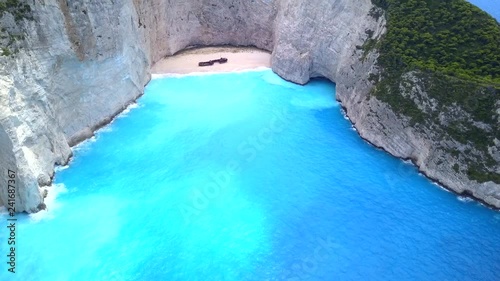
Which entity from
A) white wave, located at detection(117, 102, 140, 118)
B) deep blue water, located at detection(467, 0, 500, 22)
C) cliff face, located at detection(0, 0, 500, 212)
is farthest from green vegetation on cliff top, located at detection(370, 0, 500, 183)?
deep blue water, located at detection(467, 0, 500, 22)

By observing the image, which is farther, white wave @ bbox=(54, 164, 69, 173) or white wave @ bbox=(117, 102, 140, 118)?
white wave @ bbox=(117, 102, 140, 118)

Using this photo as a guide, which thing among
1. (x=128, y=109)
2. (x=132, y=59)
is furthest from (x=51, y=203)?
(x=132, y=59)

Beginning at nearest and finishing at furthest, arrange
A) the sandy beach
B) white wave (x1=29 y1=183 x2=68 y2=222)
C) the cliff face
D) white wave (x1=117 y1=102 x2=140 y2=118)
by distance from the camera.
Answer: white wave (x1=29 y1=183 x2=68 y2=222) < the cliff face < white wave (x1=117 y1=102 x2=140 y2=118) < the sandy beach

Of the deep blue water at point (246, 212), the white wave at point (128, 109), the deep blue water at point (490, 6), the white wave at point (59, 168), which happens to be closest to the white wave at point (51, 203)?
the deep blue water at point (246, 212)

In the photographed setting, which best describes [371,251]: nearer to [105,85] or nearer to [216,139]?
[216,139]

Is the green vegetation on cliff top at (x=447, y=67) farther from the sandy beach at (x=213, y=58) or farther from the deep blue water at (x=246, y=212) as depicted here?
the sandy beach at (x=213, y=58)

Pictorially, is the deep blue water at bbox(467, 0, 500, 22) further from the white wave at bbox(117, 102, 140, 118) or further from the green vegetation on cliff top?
the white wave at bbox(117, 102, 140, 118)
